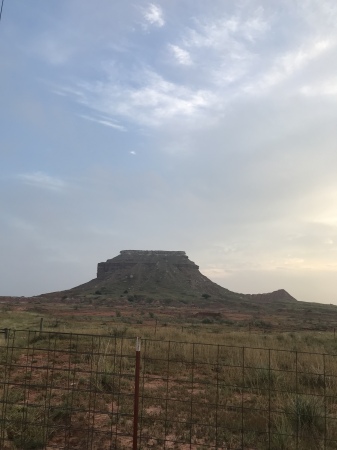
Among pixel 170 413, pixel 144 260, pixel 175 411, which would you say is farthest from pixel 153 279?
pixel 170 413

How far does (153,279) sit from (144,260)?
13.7m

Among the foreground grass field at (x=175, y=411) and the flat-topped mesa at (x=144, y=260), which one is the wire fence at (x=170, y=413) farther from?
the flat-topped mesa at (x=144, y=260)

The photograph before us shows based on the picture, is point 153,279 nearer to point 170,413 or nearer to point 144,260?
point 144,260

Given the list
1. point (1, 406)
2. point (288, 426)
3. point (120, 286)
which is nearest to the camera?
point (288, 426)

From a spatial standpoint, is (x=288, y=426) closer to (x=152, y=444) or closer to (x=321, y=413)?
(x=321, y=413)

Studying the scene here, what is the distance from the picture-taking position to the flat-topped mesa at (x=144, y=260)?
11181 centimetres

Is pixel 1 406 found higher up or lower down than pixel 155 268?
lower down

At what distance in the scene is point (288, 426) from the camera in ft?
22.9

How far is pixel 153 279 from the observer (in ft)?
328

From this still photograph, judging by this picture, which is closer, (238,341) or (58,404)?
(58,404)

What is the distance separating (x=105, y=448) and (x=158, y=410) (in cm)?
217

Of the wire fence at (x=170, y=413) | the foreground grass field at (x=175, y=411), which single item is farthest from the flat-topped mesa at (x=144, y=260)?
the wire fence at (x=170, y=413)

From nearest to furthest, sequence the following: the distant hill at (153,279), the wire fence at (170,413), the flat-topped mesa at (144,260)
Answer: the wire fence at (170,413), the distant hill at (153,279), the flat-topped mesa at (144,260)

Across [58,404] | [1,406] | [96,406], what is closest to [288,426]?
[96,406]
